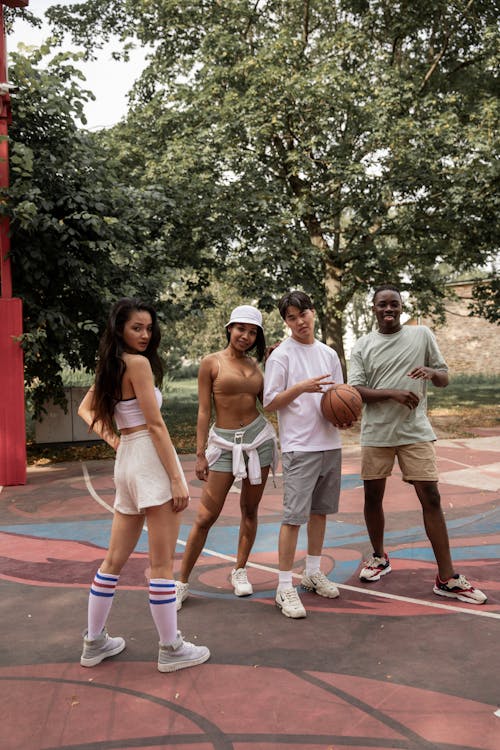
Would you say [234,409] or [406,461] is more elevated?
[234,409]

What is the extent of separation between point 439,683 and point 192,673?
1279 millimetres

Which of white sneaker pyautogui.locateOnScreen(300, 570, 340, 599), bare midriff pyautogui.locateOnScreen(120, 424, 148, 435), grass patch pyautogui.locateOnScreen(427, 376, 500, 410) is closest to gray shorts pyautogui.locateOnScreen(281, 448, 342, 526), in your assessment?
white sneaker pyautogui.locateOnScreen(300, 570, 340, 599)

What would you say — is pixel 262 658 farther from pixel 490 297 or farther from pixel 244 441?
pixel 490 297

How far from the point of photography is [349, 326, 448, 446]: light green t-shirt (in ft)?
16.2

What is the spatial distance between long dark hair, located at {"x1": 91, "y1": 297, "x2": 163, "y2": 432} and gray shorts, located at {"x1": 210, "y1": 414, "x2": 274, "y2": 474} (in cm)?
115

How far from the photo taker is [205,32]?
17.0m

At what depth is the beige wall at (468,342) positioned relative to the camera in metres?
33.3

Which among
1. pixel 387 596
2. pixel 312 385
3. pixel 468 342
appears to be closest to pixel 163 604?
pixel 312 385

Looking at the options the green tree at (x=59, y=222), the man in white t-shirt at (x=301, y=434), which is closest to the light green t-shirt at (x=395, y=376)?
the man in white t-shirt at (x=301, y=434)

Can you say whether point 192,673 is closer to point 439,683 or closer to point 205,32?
point 439,683

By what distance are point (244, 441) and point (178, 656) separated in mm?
1501

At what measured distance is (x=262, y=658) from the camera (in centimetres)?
384

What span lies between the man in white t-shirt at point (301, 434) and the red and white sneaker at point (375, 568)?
39 centimetres

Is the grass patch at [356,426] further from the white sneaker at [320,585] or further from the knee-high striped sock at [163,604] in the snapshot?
the knee-high striped sock at [163,604]
